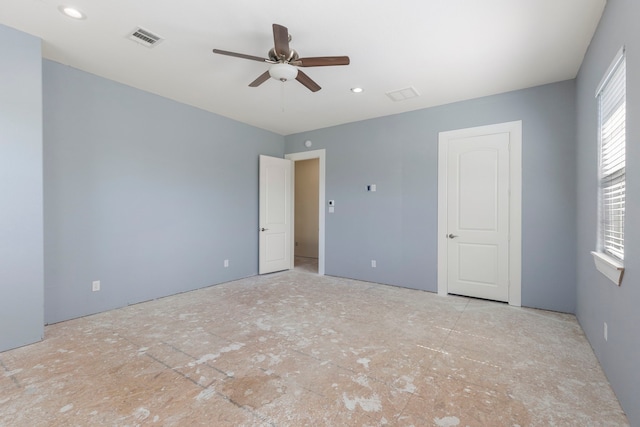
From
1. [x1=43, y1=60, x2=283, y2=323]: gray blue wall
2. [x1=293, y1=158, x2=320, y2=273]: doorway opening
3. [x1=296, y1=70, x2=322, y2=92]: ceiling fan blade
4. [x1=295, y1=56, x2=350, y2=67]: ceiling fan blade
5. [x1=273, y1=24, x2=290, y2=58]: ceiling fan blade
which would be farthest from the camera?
[x1=293, y1=158, x2=320, y2=273]: doorway opening

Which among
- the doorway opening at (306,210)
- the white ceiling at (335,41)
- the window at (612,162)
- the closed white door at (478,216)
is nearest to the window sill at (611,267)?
the window at (612,162)

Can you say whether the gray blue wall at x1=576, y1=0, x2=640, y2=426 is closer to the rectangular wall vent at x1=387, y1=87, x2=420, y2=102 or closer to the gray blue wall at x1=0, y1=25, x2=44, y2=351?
the rectangular wall vent at x1=387, y1=87, x2=420, y2=102

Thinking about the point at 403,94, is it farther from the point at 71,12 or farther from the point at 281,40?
the point at 71,12

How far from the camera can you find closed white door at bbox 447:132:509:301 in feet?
11.8

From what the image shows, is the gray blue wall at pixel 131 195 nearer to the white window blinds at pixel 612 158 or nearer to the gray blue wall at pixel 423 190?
the gray blue wall at pixel 423 190

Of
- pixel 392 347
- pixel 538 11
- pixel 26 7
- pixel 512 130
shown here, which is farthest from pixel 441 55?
pixel 26 7

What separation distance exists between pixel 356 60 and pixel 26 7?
2.64 m

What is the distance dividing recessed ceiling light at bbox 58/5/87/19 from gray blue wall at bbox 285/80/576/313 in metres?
3.54

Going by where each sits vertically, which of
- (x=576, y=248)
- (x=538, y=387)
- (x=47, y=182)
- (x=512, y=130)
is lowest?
(x=538, y=387)

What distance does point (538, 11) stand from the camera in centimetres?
211

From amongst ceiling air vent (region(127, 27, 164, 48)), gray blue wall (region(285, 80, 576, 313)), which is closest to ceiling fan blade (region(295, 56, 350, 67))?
ceiling air vent (region(127, 27, 164, 48))

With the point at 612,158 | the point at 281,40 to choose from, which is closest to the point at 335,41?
the point at 281,40

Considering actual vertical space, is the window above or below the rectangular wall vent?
below

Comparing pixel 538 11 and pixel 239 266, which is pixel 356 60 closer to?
pixel 538 11
